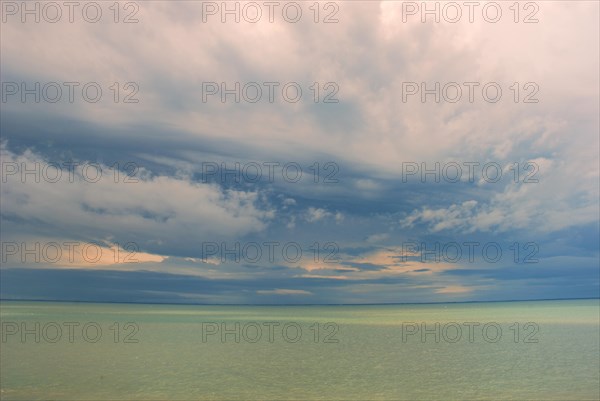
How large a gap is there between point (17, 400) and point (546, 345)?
59384mm

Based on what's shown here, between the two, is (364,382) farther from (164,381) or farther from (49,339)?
(49,339)

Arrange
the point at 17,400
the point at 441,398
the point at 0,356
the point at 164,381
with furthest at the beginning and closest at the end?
the point at 0,356
the point at 164,381
the point at 441,398
the point at 17,400

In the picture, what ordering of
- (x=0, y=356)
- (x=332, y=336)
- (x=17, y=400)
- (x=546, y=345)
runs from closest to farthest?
(x=17, y=400), (x=0, y=356), (x=546, y=345), (x=332, y=336)

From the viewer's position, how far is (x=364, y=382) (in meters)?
41.7

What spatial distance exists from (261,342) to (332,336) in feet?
42.6

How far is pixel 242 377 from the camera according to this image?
44.0m

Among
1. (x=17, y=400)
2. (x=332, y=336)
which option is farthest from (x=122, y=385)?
(x=332, y=336)

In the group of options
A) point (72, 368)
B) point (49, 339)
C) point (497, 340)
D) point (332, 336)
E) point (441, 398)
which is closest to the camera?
point (441, 398)

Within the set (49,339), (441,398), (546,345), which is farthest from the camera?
(49,339)

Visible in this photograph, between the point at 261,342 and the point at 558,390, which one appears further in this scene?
the point at 261,342

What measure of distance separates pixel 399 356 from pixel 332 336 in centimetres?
2660

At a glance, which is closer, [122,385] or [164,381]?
[122,385]

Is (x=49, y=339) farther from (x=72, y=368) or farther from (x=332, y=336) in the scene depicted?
(x=332, y=336)

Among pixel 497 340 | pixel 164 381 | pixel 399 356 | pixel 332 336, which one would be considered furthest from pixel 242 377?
pixel 497 340
